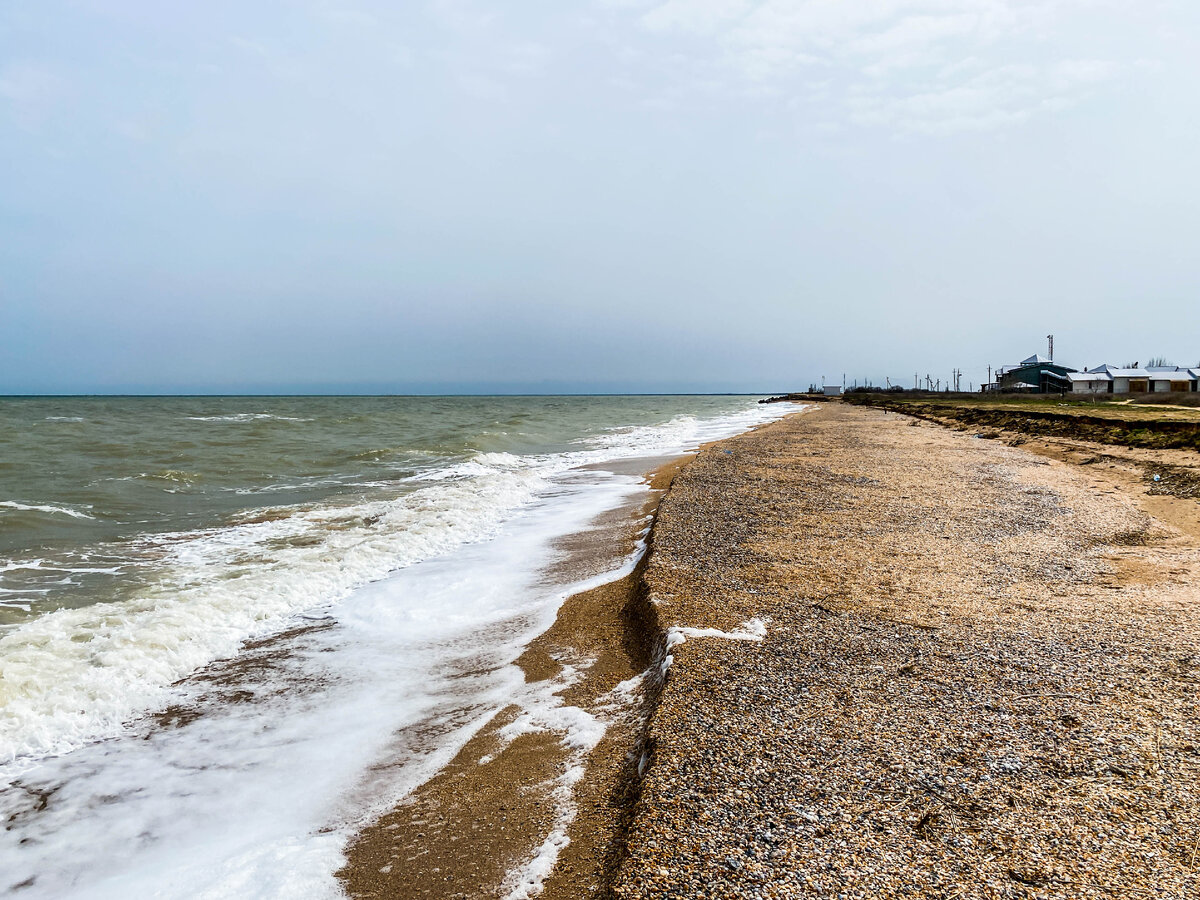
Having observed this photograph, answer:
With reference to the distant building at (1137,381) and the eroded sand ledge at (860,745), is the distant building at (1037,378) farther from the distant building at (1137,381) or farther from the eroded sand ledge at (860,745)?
the eroded sand ledge at (860,745)

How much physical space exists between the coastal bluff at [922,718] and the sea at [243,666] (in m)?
1.58

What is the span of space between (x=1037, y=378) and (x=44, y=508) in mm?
82923

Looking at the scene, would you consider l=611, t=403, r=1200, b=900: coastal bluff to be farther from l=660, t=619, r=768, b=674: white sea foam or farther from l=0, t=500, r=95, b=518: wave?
l=0, t=500, r=95, b=518: wave

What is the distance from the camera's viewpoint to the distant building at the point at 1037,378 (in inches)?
2616

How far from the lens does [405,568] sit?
8.39 m

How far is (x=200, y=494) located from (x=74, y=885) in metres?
12.9

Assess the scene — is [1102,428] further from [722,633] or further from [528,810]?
[528,810]

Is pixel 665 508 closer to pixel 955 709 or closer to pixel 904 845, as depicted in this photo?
pixel 955 709

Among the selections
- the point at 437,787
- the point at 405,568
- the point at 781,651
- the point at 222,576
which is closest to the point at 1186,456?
the point at 781,651

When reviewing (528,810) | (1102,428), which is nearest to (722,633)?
(528,810)

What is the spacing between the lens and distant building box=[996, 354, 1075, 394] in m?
66.4

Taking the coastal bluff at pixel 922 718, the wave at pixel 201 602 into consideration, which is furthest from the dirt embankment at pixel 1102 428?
the wave at pixel 201 602

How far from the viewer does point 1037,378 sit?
232 ft

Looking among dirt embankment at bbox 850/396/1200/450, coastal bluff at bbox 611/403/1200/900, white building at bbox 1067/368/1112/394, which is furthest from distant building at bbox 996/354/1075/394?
coastal bluff at bbox 611/403/1200/900
